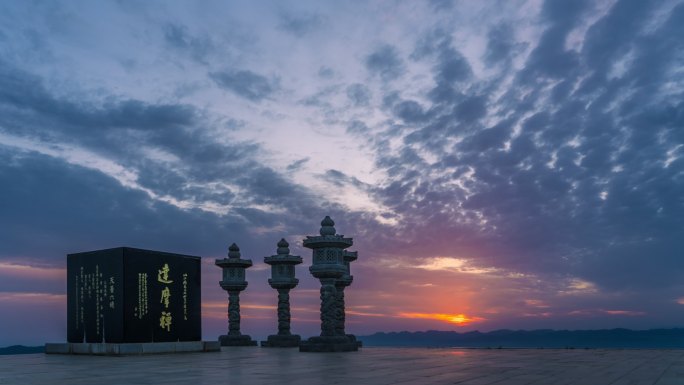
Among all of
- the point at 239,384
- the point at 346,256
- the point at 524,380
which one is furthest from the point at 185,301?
the point at 524,380

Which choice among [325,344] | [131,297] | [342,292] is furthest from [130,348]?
[342,292]

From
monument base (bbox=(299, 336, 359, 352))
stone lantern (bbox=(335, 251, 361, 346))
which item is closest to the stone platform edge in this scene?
monument base (bbox=(299, 336, 359, 352))

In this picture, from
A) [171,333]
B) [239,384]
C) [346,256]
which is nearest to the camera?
[239,384]

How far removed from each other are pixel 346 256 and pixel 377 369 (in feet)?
57.8

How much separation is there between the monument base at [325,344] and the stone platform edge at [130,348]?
4.49 metres

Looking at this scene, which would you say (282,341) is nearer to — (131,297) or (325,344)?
(325,344)

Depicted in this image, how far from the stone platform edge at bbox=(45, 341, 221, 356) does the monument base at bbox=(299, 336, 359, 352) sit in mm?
4489

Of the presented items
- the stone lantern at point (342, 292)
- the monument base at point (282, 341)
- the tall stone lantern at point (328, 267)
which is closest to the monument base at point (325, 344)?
the tall stone lantern at point (328, 267)

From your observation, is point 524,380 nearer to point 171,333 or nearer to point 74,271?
point 171,333

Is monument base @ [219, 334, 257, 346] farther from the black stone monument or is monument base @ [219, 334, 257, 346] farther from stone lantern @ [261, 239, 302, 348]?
the black stone monument

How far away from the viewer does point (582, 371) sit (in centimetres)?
1481

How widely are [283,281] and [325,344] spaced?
9.80 metres

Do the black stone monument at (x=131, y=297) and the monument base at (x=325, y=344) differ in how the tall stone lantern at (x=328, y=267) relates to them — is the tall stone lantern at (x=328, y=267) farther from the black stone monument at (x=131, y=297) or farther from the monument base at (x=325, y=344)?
the black stone monument at (x=131, y=297)

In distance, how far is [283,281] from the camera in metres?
36.9
